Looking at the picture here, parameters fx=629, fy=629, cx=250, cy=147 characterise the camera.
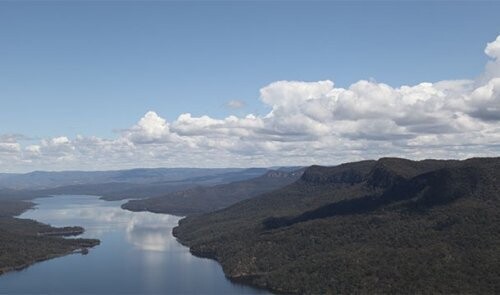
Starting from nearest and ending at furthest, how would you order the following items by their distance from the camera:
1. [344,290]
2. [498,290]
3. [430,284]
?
[498,290] < [430,284] < [344,290]

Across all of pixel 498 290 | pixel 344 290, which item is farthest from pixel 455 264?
pixel 344 290

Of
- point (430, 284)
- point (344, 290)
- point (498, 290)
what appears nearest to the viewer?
point (498, 290)

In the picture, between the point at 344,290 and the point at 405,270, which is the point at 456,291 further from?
the point at 344,290

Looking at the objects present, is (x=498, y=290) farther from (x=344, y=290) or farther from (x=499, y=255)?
(x=344, y=290)

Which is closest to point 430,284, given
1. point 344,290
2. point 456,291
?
point 456,291

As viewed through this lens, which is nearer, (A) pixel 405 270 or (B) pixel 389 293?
(B) pixel 389 293

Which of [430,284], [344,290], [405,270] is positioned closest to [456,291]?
[430,284]

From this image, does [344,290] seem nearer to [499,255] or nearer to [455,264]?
[455,264]

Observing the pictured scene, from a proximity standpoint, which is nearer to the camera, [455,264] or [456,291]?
[456,291]
